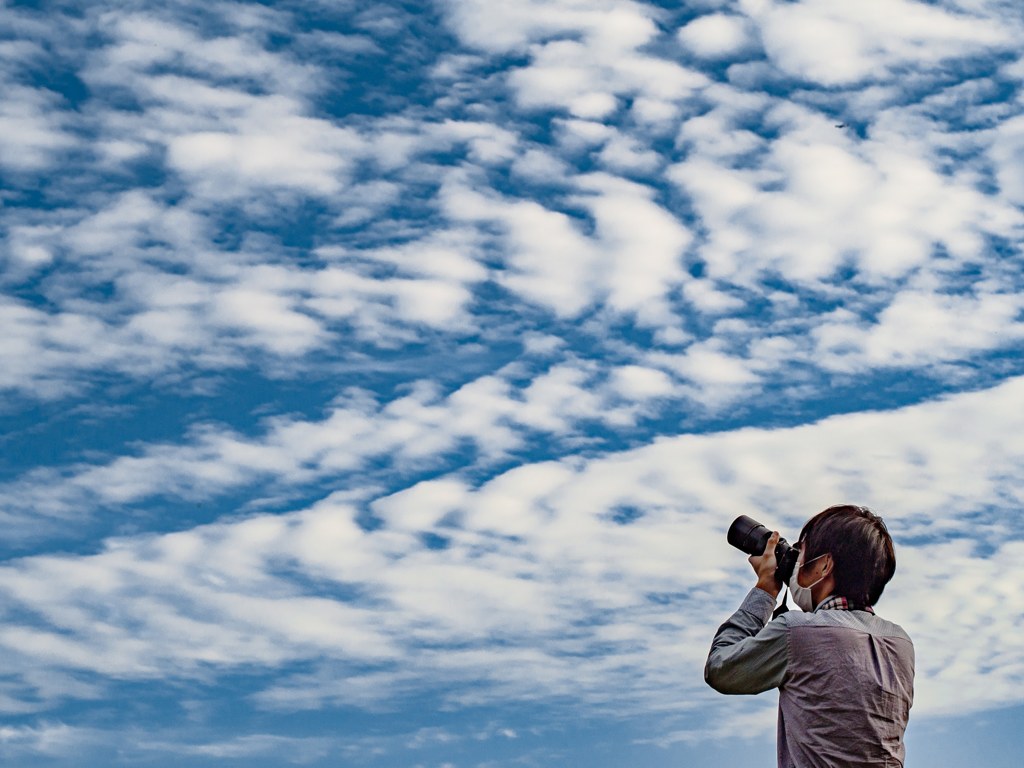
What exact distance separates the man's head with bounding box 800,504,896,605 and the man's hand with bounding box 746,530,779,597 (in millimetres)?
247

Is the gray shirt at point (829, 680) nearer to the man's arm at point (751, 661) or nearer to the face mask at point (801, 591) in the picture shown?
the man's arm at point (751, 661)

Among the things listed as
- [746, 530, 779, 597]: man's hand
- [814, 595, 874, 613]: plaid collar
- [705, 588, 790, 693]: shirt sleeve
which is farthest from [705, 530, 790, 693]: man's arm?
[746, 530, 779, 597]: man's hand

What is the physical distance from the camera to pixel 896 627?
4996 millimetres

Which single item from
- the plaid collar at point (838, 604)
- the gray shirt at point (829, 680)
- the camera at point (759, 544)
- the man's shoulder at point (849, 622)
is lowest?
the gray shirt at point (829, 680)

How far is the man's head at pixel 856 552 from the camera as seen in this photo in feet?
16.4

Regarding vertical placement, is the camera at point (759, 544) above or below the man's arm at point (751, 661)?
above

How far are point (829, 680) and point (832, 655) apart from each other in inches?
4.2

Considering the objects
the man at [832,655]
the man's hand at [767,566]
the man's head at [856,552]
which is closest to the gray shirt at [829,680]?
the man at [832,655]

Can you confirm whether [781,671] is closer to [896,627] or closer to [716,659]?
[716,659]

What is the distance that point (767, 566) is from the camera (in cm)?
532

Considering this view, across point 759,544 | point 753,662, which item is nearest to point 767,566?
point 759,544

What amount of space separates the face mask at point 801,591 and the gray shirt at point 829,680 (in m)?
0.15

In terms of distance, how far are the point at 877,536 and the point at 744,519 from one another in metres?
0.86

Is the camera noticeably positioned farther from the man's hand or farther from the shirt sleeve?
the shirt sleeve
